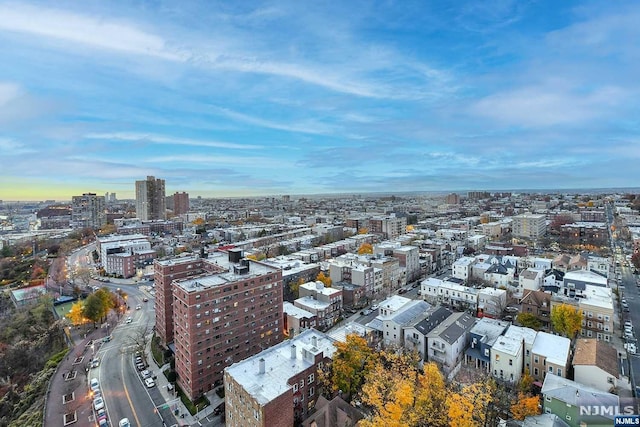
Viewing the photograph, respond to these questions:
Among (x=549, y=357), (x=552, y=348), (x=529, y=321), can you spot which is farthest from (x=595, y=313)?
(x=549, y=357)

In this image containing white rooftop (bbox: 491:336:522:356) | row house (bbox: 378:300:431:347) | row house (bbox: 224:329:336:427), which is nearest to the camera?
row house (bbox: 224:329:336:427)

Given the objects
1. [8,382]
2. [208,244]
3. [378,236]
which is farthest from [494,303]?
[208,244]

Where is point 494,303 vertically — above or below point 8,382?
above

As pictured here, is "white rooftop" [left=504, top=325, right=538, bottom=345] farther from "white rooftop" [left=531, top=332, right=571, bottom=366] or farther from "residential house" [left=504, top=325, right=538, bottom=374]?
"white rooftop" [left=531, top=332, right=571, bottom=366]

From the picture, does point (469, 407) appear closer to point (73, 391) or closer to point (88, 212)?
point (73, 391)

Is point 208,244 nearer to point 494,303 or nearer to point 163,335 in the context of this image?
point 163,335

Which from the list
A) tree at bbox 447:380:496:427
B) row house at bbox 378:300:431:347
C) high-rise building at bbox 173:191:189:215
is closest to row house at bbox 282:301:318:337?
row house at bbox 378:300:431:347
